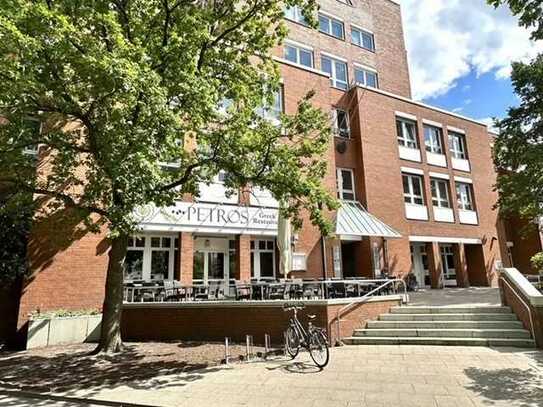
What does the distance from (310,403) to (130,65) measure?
6.66 meters

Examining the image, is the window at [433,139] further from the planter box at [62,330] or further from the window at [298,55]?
the planter box at [62,330]

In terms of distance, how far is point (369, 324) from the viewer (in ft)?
37.1

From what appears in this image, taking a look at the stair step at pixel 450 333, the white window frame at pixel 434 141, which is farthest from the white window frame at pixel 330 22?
the stair step at pixel 450 333

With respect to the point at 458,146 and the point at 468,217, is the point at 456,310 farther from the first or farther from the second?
the point at 458,146

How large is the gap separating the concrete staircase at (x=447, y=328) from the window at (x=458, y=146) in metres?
17.1

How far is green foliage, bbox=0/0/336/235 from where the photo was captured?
7.35 meters

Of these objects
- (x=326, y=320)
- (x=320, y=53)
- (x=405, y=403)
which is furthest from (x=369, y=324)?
(x=320, y=53)

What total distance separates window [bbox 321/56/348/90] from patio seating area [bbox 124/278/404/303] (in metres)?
15.4

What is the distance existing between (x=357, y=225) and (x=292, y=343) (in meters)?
8.59

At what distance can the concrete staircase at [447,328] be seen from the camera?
31.4ft

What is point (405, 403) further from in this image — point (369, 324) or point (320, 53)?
point (320, 53)

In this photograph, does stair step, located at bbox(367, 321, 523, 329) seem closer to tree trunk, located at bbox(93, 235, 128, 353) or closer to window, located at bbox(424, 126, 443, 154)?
tree trunk, located at bbox(93, 235, 128, 353)

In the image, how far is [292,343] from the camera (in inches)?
359

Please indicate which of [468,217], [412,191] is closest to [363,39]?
[412,191]
